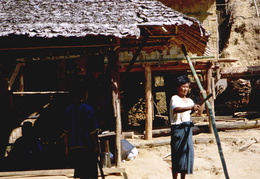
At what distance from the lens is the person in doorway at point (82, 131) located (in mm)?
4652

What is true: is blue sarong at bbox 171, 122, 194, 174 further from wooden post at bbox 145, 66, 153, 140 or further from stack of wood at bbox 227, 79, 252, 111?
stack of wood at bbox 227, 79, 252, 111

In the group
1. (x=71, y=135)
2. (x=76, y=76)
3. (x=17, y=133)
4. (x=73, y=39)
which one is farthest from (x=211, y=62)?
(x=71, y=135)

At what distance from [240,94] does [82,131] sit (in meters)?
13.8

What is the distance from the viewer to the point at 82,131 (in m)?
4.70

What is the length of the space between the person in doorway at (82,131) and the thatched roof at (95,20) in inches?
54.5

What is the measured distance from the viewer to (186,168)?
193 inches

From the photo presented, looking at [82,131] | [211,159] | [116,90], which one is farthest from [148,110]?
[82,131]

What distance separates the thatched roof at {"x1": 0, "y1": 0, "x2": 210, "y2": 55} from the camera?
5539mm

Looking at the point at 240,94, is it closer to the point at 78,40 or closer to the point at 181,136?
the point at 78,40

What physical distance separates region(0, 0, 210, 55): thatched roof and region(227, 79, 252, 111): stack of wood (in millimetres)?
10702

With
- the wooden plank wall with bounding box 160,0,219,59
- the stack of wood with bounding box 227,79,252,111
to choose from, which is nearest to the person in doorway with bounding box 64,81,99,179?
the wooden plank wall with bounding box 160,0,219,59

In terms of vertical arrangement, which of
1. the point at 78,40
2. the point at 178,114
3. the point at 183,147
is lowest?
the point at 183,147

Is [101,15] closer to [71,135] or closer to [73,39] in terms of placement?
[73,39]

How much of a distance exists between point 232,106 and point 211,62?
6.58 metres
